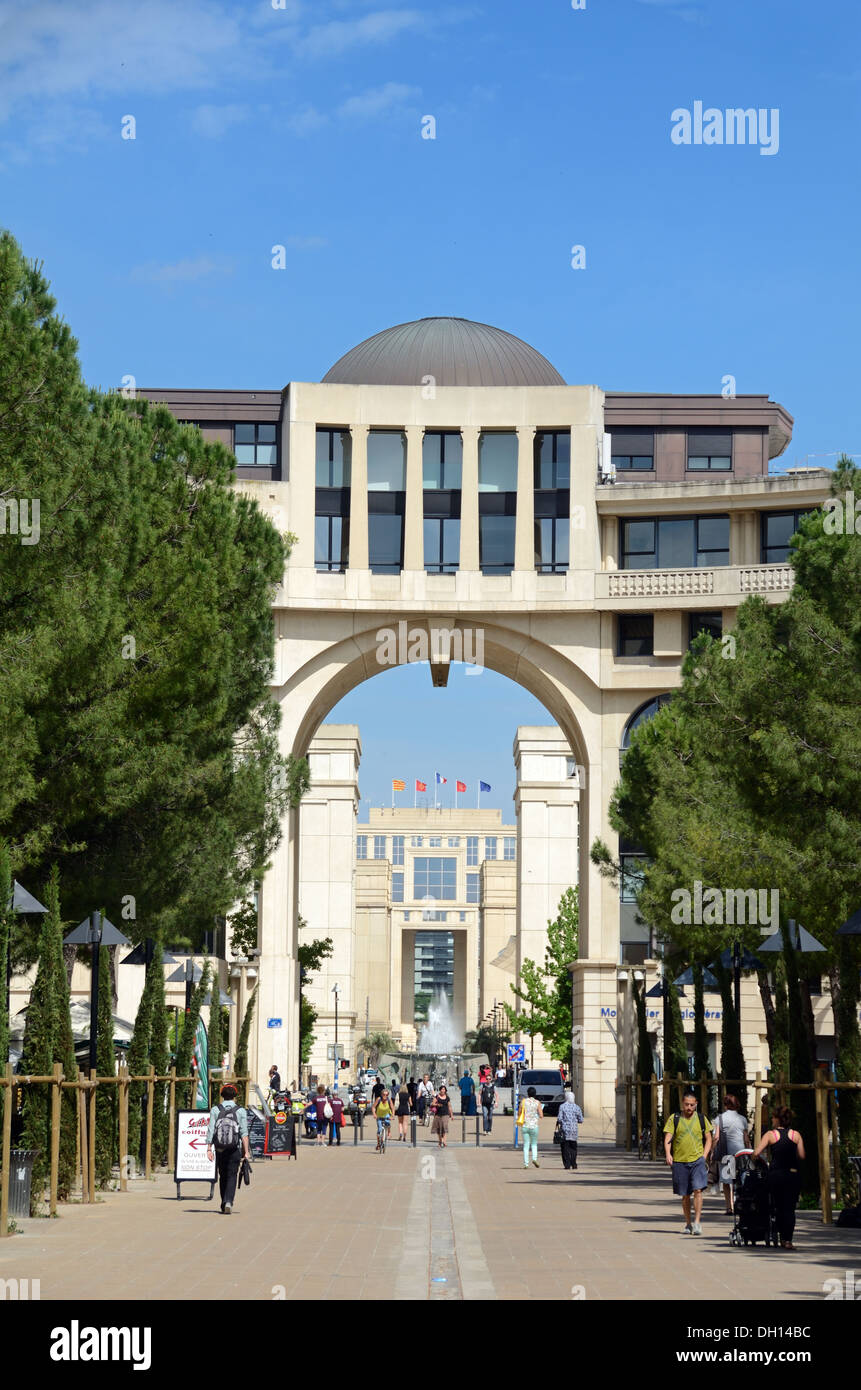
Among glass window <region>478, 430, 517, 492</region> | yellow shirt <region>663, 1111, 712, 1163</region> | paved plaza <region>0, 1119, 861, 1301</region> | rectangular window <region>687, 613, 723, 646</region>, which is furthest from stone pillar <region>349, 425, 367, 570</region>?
yellow shirt <region>663, 1111, 712, 1163</region>

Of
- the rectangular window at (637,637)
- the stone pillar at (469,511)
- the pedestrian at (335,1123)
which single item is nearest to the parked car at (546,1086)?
the pedestrian at (335,1123)

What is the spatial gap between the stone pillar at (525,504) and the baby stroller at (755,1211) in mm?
41642

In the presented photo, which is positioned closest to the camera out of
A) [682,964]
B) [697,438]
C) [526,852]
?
[682,964]

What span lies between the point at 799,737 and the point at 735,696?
1.86m

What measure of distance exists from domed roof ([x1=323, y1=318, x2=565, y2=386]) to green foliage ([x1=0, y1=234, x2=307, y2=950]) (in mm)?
31749

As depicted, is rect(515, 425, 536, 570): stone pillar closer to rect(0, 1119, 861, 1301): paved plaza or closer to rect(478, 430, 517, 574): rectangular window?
rect(478, 430, 517, 574): rectangular window

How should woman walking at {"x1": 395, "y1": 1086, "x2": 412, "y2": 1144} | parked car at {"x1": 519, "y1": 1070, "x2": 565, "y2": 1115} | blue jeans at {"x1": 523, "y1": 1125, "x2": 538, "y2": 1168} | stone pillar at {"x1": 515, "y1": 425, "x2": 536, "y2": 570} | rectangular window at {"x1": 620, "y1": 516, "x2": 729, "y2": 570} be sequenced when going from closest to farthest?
blue jeans at {"x1": 523, "y1": 1125, "x2": 538, "y2": 1168} < woman walking at {"x1": 395, "y1": 1086, "x2": 412, "y2": 1144} < stone pillar at {"x1": 515, "y1": 425, "x2": 536, "y2": 570} < rectangular window at {"x1": 620, "y1": 516, "x2": 729, "y2": 570} < parked car at {"x1": 519, "y1": 1070, "x2": 565, "y2": 1115}

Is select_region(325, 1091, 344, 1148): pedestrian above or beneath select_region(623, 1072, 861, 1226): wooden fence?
beneath

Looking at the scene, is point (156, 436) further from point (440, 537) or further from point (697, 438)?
point (697, 438)

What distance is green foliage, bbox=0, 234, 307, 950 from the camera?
2391cm

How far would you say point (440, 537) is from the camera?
61.6 m

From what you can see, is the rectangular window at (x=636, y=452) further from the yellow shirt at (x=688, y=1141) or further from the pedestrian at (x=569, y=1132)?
the yellow shirt at (x=688, y=1141)

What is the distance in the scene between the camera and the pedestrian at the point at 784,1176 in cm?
1967
